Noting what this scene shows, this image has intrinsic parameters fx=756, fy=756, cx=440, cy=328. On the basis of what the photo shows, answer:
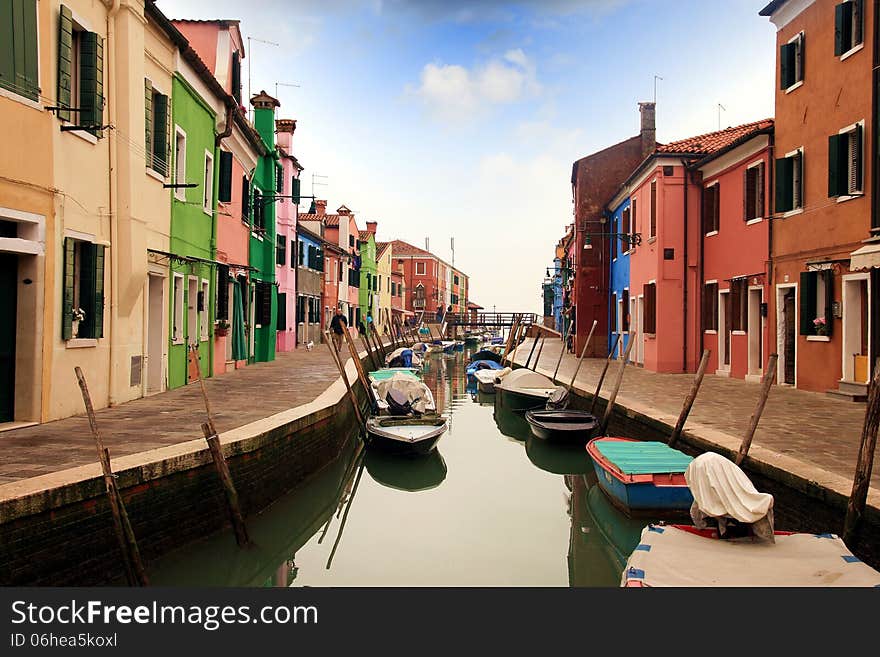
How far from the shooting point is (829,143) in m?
13.5

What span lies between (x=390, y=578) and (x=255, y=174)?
56.3 ft

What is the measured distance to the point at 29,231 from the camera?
29.1ft

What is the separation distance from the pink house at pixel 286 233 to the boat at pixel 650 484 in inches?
810

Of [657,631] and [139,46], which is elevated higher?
[139,46]

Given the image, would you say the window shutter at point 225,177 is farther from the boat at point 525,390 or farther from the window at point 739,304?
the window at point 739,304

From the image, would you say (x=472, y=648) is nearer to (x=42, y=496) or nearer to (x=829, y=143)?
(x=42, y=496)

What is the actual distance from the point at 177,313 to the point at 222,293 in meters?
3.27

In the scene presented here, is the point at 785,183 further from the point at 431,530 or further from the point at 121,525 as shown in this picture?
the point at 121,525

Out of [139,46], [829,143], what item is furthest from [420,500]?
[829,143]

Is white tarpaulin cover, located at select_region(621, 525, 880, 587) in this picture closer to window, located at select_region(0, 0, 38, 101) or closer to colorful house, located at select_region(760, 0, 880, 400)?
colorful house, located at select_region(760, 0, 880, 400)

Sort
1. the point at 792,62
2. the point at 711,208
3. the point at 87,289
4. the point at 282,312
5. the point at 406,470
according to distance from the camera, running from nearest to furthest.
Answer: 1. the point at 87,289
2. the point at 406,470
3. the point at 792,62
4. the point at 711,208
5. the point at 282,312

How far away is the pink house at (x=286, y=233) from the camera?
28.4 meters

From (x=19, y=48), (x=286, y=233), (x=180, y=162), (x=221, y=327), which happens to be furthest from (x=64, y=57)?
(x=286, y=233)

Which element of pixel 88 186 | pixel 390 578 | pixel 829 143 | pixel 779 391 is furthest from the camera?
pixel 779 391
